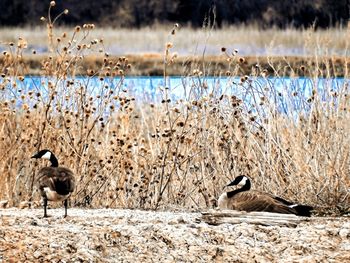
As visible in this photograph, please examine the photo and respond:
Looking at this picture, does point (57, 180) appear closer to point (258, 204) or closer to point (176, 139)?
point (258, 204)

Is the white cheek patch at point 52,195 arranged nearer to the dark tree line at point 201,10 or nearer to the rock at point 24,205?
the rock at point 24,205

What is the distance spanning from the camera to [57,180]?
30.7ft

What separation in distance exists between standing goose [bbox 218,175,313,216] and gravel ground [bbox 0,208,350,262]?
44cm

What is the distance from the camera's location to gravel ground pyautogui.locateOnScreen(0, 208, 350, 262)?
834 centimetres

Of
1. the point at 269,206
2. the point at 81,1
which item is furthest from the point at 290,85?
the point at 81,1

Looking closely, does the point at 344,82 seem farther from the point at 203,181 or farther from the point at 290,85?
the point at 203,181

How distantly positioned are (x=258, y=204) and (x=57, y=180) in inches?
73.4

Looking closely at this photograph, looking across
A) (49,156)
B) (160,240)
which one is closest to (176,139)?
(49,156)

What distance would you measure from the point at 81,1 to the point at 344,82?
106 ft

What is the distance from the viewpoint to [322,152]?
1105cm

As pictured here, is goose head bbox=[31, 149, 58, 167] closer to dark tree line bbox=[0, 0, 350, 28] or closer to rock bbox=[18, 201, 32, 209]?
rock bbox=[18, 201, 32, 209]

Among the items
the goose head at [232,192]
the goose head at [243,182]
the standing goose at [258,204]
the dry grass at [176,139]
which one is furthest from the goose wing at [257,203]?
the dry grass at [176,139]

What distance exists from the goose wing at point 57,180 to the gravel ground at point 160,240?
0.27 meters

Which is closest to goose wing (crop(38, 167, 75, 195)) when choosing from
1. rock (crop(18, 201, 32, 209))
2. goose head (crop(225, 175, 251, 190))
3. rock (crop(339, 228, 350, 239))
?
rock (crop(18, 201, 32, 209))
